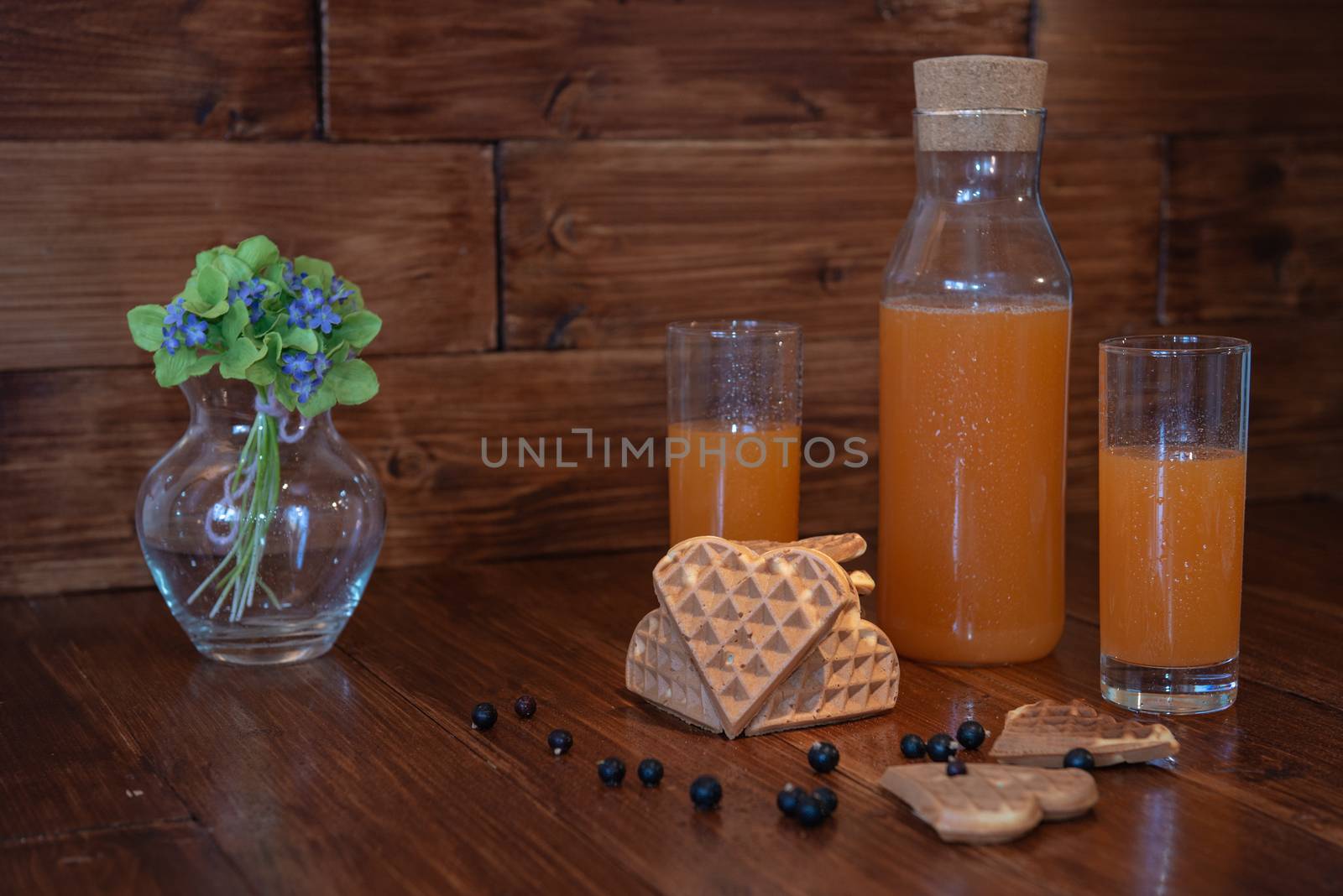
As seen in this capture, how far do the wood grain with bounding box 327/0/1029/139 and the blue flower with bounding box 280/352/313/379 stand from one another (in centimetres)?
37

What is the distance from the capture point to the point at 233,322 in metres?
1.01

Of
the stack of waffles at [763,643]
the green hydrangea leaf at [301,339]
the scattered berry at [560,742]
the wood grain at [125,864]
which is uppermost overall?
the green hydrangea leaf at [301,339]

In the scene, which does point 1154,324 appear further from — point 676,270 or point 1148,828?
point 1148,828

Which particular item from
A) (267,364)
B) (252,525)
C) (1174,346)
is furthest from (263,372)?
(1174,346)

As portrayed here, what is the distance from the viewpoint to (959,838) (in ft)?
2.47

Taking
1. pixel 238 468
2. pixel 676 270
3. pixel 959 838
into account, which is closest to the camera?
pixel 959 838

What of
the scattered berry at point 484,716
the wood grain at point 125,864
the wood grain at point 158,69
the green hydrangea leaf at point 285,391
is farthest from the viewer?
the wood grain at point 158,69

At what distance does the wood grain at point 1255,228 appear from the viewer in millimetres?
1602

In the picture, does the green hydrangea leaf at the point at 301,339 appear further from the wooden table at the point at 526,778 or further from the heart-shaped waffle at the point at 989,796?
the heart-shaped waffle at the point at 989,796

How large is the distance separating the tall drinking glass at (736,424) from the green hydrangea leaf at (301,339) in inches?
10.1

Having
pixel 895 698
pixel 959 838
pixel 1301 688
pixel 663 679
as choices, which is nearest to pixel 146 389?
pixel 663 679

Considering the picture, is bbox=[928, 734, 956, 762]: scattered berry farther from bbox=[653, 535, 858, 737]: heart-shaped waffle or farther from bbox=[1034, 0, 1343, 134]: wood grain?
bbox=[1034, 0, 1343, 134]: wood grain

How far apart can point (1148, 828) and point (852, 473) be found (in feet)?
2.62

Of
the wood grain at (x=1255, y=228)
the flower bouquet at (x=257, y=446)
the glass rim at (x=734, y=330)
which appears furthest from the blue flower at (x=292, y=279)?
the wood grain at (x=1255, y=228)
